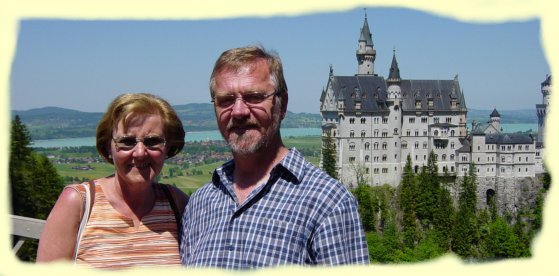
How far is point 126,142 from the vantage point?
3.08m

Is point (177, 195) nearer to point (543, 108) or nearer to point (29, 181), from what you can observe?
point (29, 181)

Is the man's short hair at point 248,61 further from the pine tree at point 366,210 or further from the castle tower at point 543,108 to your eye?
the castle tower at point 543,108

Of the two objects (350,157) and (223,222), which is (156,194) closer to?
(223,222)

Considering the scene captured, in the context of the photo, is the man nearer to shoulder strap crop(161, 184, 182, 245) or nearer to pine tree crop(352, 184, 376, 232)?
shoulder strap crop(161, 184, 182, 245)

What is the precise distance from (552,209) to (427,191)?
39144mm

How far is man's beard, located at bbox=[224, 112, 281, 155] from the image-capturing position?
2.93 meters

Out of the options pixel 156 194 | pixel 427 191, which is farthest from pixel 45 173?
pixel 427 191

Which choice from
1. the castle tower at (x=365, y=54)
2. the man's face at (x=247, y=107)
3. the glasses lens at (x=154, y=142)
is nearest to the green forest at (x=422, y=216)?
the castle tower at (x=365, y=54)

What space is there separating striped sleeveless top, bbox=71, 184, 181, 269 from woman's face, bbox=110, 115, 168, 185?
20cm

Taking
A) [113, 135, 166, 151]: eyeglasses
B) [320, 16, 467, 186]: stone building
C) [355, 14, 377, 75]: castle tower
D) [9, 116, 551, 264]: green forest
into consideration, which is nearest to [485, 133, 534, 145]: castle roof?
[320, 16, 467, 186]: stone building

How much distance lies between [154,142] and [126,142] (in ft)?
0.45

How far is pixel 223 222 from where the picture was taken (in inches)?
117

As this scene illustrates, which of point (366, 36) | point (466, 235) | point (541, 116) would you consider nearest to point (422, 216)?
point (466, 235)

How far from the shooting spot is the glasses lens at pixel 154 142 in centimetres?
310
